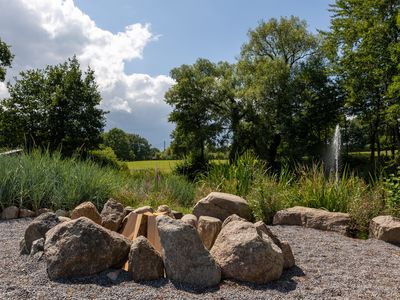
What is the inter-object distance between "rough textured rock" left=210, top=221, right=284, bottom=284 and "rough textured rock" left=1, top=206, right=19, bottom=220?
3947 mm

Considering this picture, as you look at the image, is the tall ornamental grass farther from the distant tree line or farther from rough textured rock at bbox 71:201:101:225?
the distant tree line

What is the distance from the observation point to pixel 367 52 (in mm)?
18688

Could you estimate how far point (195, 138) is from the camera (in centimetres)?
2806

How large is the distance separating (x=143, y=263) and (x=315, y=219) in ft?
10.5

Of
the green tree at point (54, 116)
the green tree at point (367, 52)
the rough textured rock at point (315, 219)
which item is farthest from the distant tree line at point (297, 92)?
the rough textured rock at point (315, 219)

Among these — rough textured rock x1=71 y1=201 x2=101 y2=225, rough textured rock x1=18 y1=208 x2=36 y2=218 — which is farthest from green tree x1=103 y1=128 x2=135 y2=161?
rough textured rock x1=71 y1=201 x2=101 y2=225

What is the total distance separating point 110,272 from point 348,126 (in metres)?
27.1

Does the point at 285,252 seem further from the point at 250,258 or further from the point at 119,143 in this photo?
the point at 119,143

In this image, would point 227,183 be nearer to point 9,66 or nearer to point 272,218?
point 272,218

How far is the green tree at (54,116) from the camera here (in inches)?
886

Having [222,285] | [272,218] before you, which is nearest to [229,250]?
[222,285]

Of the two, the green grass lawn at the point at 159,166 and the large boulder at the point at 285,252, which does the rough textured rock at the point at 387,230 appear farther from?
the green grass lawn at the point at 159,166

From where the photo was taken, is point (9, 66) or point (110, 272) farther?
point (9, 66)

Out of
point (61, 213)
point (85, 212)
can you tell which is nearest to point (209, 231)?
point (85, 212)
